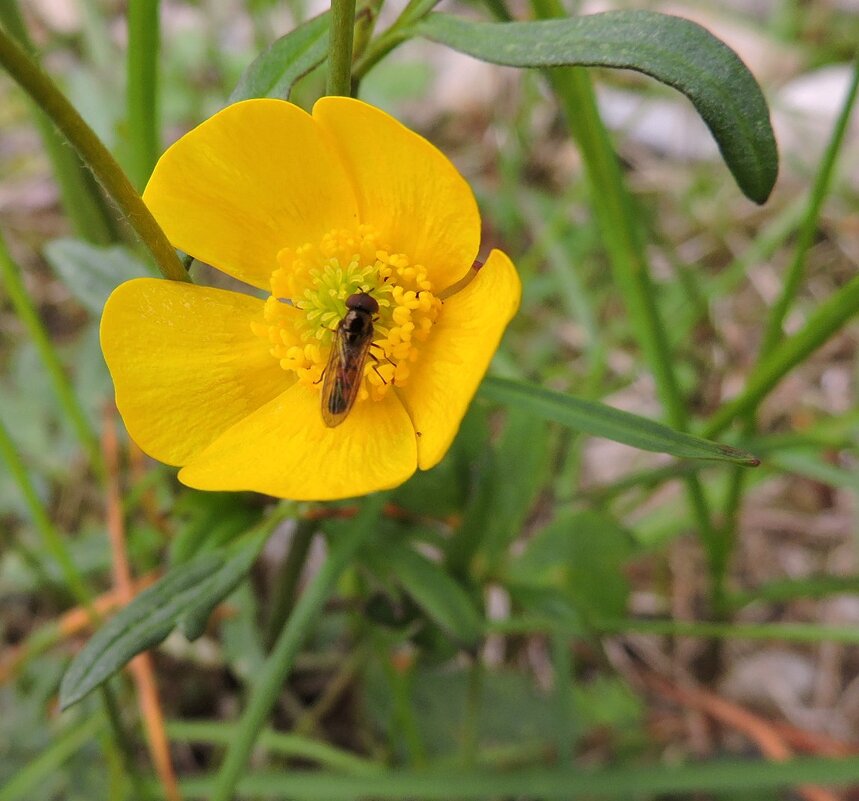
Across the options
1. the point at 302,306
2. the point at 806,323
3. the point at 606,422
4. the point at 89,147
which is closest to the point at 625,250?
the point at 806,323

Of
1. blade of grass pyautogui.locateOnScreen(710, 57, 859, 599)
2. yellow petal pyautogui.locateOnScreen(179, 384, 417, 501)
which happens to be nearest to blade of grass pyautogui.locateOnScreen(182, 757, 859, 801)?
blade of grass pyautogui.locateOnScreen(710, 57, 859, 599)

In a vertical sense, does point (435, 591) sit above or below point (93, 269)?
below

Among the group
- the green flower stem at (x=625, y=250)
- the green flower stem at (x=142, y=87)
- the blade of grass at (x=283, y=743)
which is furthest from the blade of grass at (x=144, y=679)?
→ the green flower stem at (x=625, y=250)

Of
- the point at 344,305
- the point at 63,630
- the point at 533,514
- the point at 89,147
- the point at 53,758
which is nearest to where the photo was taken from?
the point at 89,147

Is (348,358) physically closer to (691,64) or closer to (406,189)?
(406,189)

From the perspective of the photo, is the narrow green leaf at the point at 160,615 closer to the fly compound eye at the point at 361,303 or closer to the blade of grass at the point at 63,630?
the fly compound eye at the point at 361,303

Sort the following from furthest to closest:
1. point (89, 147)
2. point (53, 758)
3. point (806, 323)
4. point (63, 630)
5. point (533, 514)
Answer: point (533, 514) < point (63, 630) < point (53, 758) < point (806, 323) < point (89, 147)

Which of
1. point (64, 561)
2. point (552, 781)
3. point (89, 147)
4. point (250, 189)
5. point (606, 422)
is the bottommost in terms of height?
point (552, 781)
